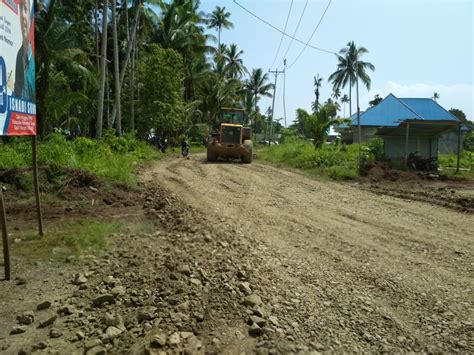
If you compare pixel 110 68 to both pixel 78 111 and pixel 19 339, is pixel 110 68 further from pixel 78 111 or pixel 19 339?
pixel 19 339

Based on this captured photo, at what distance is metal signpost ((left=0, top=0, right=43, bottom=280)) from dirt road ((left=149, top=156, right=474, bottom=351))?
125 inches

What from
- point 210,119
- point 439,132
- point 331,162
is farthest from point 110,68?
point 439,132

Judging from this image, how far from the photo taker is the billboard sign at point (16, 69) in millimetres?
4363

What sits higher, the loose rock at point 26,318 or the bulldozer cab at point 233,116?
the bulldozer cab at point 233,116

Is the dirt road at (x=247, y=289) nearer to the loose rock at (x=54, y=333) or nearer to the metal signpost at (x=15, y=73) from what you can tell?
the loose rock at (x=54, y=333)

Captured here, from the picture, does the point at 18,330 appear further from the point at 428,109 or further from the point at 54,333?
the point at 428,109

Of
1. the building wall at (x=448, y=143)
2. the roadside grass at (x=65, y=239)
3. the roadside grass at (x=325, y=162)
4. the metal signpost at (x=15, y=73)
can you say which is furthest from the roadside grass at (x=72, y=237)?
the building wall at (x=448, y=143)

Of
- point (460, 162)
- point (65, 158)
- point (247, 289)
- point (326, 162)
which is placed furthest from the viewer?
point (460, 162)

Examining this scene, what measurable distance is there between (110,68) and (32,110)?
2727cm

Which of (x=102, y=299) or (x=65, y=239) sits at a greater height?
(x=65, y=239)

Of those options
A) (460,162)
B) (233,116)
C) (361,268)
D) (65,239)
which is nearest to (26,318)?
(65,239)

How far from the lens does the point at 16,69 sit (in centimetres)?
473

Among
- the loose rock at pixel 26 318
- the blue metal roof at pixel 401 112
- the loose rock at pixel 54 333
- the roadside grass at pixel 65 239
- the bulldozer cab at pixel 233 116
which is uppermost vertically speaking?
the blue metal roof at pixel 401 112

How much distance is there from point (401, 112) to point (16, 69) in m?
39.3
